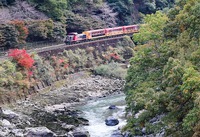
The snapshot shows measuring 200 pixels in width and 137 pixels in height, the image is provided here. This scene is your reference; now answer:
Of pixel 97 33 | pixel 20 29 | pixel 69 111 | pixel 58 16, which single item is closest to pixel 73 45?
pixel 58 16

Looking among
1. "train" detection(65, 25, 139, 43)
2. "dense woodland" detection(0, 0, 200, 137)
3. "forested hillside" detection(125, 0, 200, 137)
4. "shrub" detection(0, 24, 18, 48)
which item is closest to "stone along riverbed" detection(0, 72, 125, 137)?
"dense woodland" detection(0, 0, 200, 137)

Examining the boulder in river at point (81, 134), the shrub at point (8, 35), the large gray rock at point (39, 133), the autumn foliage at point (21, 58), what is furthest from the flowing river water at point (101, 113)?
the shrub at point (8, 35)

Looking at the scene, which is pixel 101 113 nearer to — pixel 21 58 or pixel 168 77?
pixel 21 58

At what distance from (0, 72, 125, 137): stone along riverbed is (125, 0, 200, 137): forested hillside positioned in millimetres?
5642

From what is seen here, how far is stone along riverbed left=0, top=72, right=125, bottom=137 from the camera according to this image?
98.7 ft

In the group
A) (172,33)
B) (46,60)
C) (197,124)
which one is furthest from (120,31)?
(197,124)

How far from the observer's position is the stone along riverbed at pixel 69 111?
3008 cm

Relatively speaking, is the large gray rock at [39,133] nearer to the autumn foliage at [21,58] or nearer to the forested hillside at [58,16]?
the autumn foliage at [21,58]

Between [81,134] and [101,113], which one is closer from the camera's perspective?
[81,134]

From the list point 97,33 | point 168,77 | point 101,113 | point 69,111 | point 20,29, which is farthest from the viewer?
point 97,33

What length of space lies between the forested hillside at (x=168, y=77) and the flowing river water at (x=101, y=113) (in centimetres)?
461

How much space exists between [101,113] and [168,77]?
1764 centimetres

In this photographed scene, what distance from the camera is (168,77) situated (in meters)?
19.2

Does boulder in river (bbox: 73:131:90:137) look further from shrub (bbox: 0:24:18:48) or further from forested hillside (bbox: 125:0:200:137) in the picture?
shrub (bbox: 0:24:18:48)
